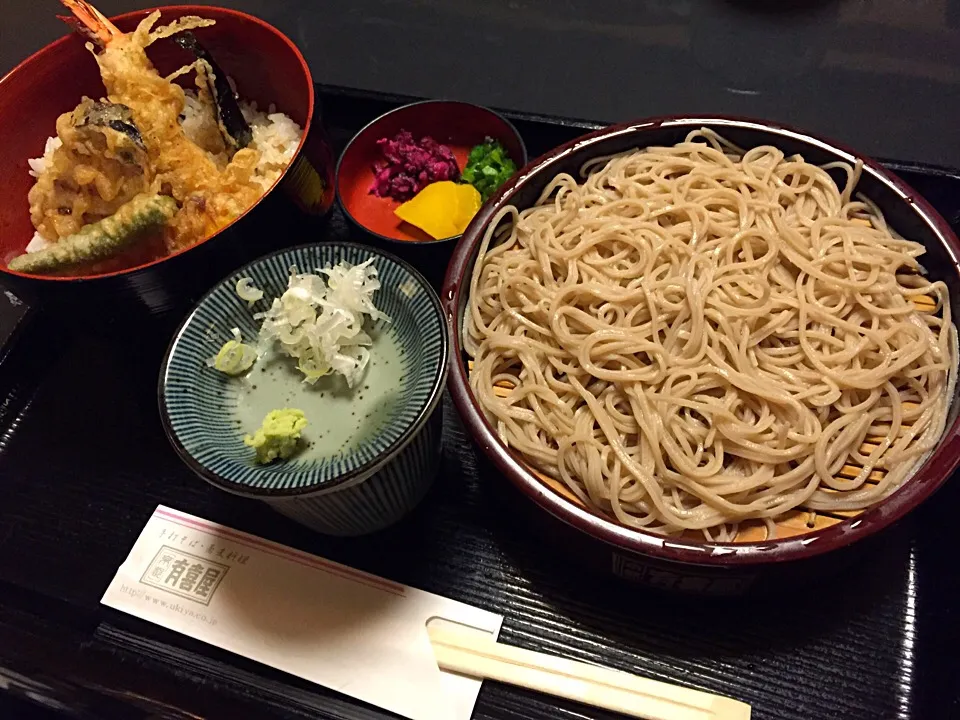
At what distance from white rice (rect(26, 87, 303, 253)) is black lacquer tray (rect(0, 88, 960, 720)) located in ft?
1.74

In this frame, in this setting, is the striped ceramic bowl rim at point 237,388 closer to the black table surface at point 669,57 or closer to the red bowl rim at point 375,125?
the red bowl rim at point 375,125

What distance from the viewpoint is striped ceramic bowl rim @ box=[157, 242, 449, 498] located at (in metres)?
1.28

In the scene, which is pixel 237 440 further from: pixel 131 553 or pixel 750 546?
pixel 750 546

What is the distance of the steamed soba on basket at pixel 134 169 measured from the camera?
5.62ft

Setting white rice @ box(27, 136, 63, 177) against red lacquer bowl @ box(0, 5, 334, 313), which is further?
white rice @ box(27, 136, 63, 177)

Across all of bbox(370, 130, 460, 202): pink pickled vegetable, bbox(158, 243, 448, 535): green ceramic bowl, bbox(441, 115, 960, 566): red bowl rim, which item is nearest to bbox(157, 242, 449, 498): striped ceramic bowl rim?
bbox(158, 243, 448, 535): green ceramic bowl

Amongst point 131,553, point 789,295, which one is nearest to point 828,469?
point 789,295

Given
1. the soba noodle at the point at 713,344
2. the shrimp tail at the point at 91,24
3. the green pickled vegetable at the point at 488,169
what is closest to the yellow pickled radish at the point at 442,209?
the green pickled vegetable at the point at 488,169

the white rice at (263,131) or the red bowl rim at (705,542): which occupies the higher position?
the white rice at (263,131)

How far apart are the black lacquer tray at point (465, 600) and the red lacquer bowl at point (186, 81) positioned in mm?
182

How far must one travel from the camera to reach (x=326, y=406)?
1522mm

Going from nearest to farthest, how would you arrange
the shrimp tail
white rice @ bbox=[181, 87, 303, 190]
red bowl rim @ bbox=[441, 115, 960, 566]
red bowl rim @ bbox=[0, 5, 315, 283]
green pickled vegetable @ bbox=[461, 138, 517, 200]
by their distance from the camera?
red bowl rim @ bbox=[441, 115, 960, 566] → red bowl rim @ bbox=[0, 5, 315, 283] → the shrimp tail → white rice @ bbox=[181, 87, 303, 190] → green pickled vegetable @ bbox=[461, 138, 517, 200]

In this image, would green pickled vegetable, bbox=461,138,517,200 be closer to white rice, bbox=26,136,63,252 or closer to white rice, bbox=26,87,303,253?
white rice, bbox=26,87,303,253

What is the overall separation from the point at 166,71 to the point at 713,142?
65.2 inches
